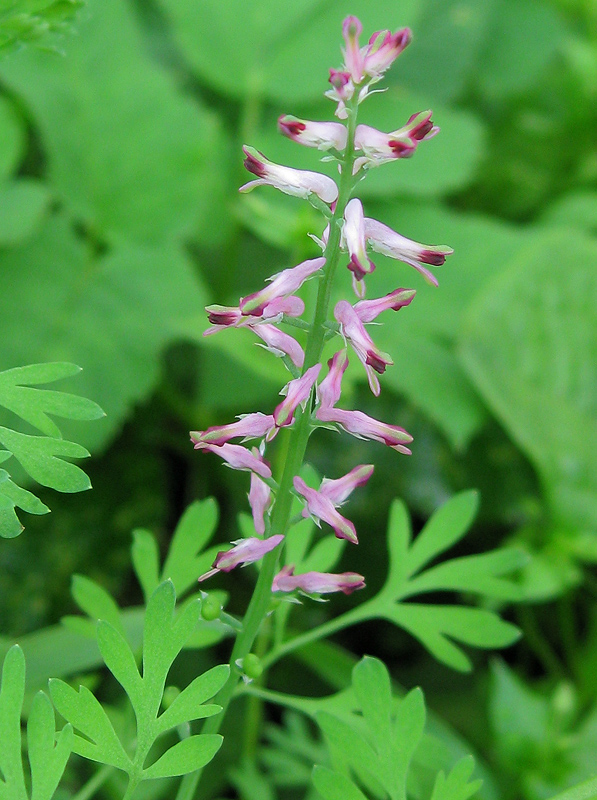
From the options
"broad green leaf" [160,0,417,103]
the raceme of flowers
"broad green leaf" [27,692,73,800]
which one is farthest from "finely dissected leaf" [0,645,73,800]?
"broad green leaf" [160,0,417,103]

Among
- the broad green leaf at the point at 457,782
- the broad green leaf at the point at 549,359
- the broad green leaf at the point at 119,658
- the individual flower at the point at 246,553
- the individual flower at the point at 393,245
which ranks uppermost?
the individual flower at the point at 393,245

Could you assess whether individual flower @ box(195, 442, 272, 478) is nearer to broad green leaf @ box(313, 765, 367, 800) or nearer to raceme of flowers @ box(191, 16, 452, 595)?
raceme of flowers @ box(191, 16, 452, 595)

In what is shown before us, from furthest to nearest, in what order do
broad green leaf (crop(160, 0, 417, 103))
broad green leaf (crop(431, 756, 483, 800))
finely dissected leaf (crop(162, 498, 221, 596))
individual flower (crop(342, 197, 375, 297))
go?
broad green leaf (crop(160, 0, 417, 103)), finely dissected leaf (crop(162, 498, 221, 596)), broad green leaf (crop(431, 756, 483, 800)), individual flower (crop(342, 197, 375, 297))

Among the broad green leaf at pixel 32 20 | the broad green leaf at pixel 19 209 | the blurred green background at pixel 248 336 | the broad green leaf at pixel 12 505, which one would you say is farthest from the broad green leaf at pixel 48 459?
the broad green leaf at pixel 19 209

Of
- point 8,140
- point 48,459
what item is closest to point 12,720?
point 48,459

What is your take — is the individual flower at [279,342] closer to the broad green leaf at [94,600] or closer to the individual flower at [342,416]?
the individual flower at [342,416]

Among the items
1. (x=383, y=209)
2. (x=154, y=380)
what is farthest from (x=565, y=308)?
(x=154, y=380)

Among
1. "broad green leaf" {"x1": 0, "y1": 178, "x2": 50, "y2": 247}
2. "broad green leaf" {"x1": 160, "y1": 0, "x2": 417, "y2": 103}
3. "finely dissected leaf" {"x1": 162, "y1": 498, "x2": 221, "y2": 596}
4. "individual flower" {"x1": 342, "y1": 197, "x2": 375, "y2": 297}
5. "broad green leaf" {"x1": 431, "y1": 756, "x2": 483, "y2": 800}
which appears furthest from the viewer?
"broad green leaf" {"x1": 160, "y1": 0, "x2": 417, "y2": 103}

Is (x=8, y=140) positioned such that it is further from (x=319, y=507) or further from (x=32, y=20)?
(x=319, y=507)

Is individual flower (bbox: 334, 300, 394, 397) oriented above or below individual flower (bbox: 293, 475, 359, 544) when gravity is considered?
above
